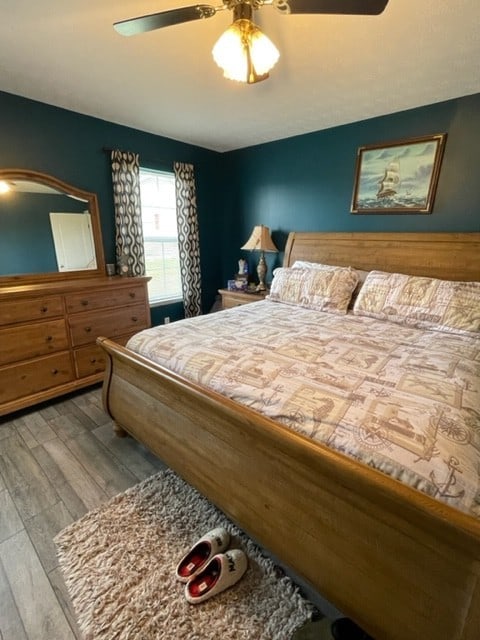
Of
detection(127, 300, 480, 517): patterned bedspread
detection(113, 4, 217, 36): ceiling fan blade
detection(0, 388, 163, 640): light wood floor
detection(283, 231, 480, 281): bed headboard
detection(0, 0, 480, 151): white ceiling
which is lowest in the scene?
detection(0, 388, 163, 640): light wood floor

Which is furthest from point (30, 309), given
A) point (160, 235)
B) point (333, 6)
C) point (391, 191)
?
point (391, 191)

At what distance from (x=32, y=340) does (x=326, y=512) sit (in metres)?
2.41

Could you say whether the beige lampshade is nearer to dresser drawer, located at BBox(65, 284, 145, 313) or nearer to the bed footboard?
dresser drawer, located at BBox(65, 284, 145, 313)

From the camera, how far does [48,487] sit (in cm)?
174

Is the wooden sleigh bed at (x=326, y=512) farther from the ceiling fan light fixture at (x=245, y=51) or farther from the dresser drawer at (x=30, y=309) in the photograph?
the ceiling fan light fixture at (x=245, y=51)

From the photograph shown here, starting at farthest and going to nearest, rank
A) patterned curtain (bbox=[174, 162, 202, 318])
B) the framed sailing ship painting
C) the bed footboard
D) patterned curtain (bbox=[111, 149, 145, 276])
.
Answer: patterned curtain (bbox=[174, 162, 202, 318]), patterned curtain (bbox=[111, 149, 145, 276]), the framed sailing ship painting, the bed footboard

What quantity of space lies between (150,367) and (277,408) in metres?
0.72

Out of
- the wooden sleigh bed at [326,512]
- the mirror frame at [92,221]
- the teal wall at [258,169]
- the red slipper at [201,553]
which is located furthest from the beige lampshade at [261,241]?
the red slipper at [201,553]

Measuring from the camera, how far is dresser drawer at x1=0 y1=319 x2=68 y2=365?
7.41 ft

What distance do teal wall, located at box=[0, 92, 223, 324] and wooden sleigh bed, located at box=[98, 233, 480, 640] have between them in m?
2.05

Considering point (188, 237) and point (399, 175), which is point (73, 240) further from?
point (399, 175)

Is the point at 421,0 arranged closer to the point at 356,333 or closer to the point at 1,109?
the point at 356,333

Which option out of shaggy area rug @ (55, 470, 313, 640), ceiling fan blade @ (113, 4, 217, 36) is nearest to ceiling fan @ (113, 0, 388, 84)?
ceiling fan blade @ (113, 4, 217, 36)

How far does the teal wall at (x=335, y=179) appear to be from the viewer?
2.45 m
